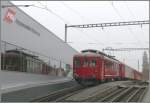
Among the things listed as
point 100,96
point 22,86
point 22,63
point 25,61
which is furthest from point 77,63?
point 100,96

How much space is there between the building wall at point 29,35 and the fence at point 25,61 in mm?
504

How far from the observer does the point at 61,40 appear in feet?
166

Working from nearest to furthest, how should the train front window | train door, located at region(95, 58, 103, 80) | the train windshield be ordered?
1. train door, located at region(95, 58, 103, 80)
2. the train windshield
3. the train front window

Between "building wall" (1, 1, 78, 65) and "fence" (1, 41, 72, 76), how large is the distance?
19.9 inches

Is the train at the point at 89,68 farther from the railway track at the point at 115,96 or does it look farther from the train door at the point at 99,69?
the railway track at the point at 115,96

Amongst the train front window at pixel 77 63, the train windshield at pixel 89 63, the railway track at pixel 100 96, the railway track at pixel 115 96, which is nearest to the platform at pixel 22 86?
the railway track at pixel 100 96

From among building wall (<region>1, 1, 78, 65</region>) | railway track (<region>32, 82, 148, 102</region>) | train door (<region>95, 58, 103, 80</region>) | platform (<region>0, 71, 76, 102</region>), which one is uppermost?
building wall (<region>1, 1, 78, 65</region>)

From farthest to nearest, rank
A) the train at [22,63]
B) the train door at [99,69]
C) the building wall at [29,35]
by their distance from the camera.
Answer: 1. the train door at [99,69]
2. the building wall at [29,35]
3. the train at [22,63]

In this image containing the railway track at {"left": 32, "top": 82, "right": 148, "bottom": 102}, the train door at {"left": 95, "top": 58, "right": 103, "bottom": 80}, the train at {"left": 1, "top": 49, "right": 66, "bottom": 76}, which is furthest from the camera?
the train door at {"left": 95, "top": 58, "right": 103, "bottom": 80}

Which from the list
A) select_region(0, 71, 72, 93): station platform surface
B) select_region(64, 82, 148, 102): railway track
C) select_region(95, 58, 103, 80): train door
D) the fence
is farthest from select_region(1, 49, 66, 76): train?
select_region(64, 82, 148, 102): railway track

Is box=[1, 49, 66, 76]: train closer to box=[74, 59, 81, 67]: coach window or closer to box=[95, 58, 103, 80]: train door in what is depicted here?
box=[74, 59, 81, 67]: coach window

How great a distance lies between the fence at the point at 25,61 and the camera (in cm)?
2903

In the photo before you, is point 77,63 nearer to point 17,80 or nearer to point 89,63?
point 89,63

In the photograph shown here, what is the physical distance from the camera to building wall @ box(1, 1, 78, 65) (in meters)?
30.2
